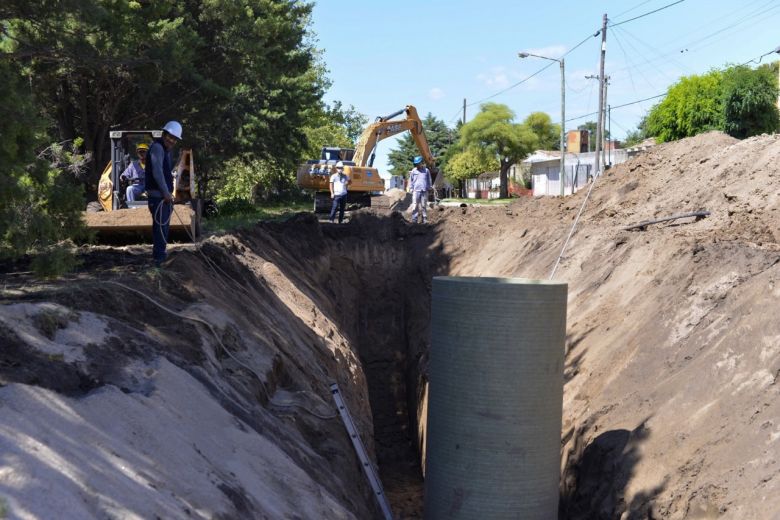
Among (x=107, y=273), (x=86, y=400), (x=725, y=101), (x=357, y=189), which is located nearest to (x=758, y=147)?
(x=107, y=273)

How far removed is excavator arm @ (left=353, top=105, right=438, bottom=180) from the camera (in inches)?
1052

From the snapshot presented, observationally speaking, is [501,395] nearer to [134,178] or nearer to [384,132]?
[134,178]

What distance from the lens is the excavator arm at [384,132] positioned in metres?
26.7

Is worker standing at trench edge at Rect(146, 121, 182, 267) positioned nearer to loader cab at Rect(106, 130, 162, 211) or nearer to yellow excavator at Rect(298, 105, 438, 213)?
loader cab at Rect(106, 130, 162, 211)

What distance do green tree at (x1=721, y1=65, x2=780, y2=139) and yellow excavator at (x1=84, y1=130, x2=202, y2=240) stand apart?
96.3ft

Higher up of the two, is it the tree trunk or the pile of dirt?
the tree trunk

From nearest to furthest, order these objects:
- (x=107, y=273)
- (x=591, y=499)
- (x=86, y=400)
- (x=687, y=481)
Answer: (x=86, y=400)
(x=687, y=481)
(x=591, y=499)
(x=107, y=273)

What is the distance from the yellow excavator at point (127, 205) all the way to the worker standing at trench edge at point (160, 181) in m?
0.82

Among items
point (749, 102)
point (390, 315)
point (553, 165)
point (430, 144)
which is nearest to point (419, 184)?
point (390, 315)

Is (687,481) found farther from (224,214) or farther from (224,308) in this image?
(224,214)

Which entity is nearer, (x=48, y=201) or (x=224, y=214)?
(x=48, y=201)

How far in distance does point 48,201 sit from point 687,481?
6760mm

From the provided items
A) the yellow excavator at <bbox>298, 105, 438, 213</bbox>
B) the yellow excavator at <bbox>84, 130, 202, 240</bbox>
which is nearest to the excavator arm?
the yellow excavator at <bbox>298, 105, 438, 213</bbox>

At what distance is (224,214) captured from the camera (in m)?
25.2
